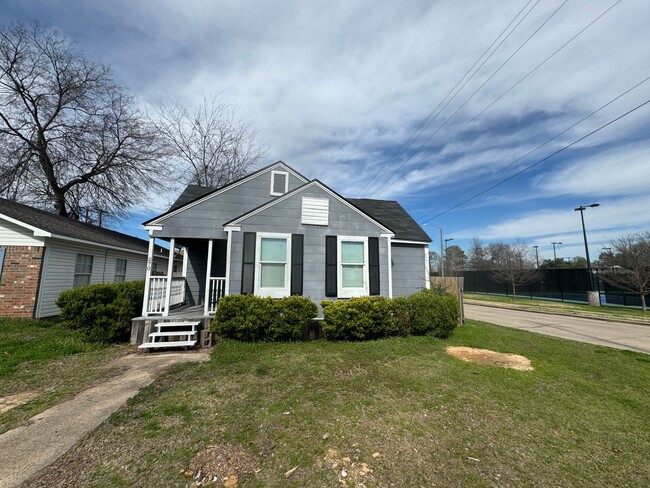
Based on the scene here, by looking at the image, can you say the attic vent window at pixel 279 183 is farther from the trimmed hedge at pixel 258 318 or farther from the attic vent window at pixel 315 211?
the trimmed hedge at pixel 258 318

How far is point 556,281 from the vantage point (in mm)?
23453

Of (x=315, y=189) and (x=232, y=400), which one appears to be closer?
(x=232, y=400)

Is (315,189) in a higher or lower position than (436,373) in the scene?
higher

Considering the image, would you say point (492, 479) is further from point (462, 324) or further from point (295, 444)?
point (462, 324)

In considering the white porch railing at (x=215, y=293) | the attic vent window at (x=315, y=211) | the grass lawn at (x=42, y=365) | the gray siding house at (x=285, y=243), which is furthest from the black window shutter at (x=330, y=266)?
the grass lawn at (x=42, y=365)

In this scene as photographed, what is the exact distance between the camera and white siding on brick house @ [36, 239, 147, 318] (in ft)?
30.3

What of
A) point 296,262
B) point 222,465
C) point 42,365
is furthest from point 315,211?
point 42,365

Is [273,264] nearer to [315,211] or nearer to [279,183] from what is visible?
[315,211]

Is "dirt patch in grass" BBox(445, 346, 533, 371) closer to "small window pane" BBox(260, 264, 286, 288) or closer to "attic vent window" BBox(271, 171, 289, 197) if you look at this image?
"small window pane" BBox(260, 264, 286, 288)

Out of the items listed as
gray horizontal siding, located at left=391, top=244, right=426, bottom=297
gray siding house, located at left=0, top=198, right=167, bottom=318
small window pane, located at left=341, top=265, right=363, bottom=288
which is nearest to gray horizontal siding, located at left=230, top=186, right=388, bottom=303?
small window pane, located at left=341, top=265, right=363, bottom=288

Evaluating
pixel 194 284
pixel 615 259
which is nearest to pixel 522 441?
pixel 194 284

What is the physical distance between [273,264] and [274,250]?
1.25ft

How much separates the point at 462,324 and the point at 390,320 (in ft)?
15.5

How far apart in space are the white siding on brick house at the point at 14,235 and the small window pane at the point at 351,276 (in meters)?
9.97
